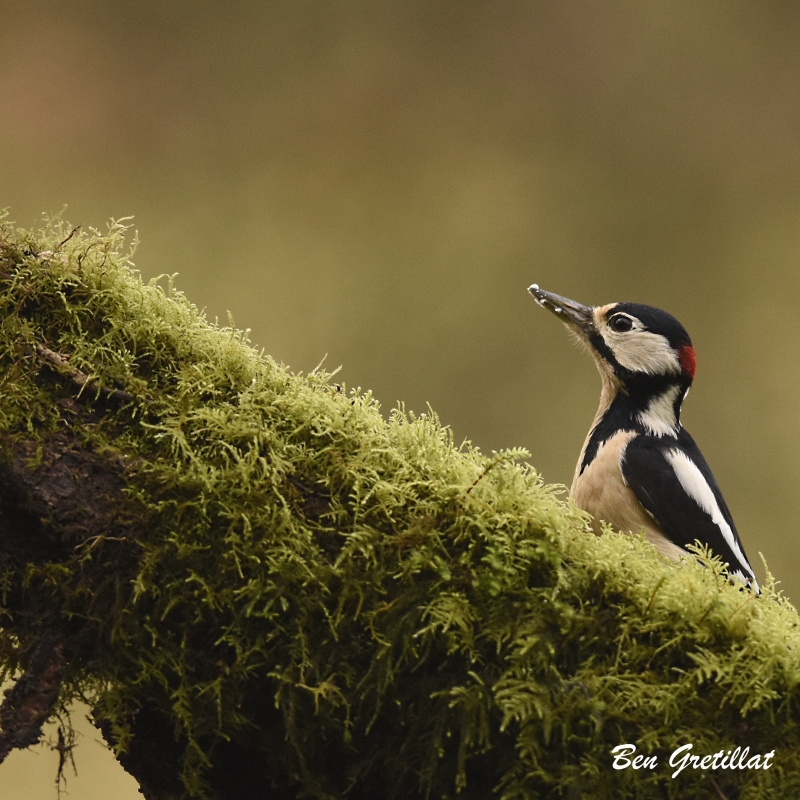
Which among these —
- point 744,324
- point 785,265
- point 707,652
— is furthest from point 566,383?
point 707,652

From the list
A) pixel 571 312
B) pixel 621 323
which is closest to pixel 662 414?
pixel 621 323

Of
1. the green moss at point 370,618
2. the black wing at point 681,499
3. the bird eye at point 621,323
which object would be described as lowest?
the green moss at point 370,618

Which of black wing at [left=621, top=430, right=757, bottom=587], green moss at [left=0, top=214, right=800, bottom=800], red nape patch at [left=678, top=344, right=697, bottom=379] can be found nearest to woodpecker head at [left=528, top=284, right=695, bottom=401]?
red nape patch at [left=678, top=344, right=697, bottom=379]

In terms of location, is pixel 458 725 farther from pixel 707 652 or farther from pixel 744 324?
pixel 744 324

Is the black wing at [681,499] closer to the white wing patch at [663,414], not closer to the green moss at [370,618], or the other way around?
the white wing patch at [663,414]

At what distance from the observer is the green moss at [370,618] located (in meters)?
1.01

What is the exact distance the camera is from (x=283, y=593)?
1057 millimetres

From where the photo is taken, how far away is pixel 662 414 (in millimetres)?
2412

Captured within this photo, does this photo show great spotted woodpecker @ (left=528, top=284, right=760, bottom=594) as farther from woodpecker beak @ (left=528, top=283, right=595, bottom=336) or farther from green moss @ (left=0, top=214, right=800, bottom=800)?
green moss @ (left=0, top=214, right=800, bottom=800)

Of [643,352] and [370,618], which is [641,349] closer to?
[643,352]

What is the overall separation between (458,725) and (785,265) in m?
6.00

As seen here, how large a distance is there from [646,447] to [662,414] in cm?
21

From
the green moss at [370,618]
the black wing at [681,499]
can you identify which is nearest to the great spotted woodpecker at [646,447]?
the black wing at [681,499]

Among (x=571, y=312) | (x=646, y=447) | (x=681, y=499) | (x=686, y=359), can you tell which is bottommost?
(x=681, y=499)
